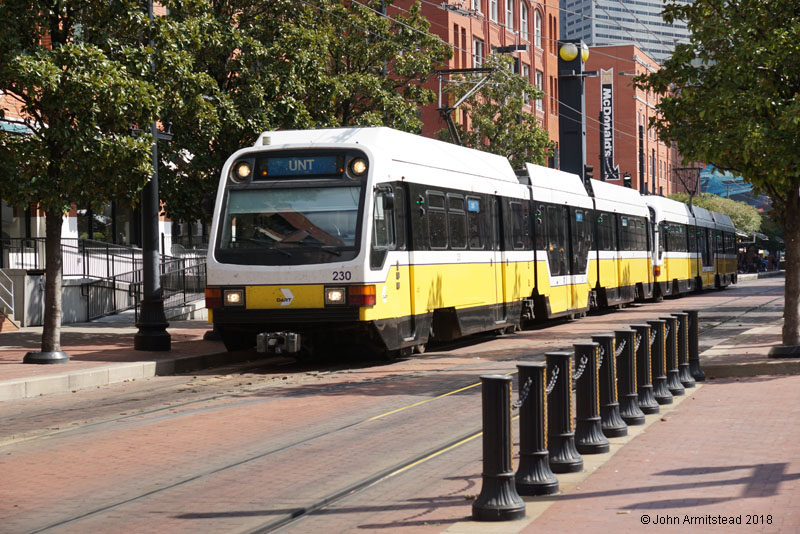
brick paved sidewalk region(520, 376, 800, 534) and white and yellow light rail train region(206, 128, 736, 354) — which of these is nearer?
brick paved sidewalk region(520, 376, 800, 534)

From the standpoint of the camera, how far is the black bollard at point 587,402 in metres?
9.20

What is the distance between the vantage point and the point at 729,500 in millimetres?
7375

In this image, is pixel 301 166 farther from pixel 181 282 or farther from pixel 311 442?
pixel 181 282

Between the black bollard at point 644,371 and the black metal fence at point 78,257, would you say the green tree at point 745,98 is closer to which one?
the black bollard at point 644,371

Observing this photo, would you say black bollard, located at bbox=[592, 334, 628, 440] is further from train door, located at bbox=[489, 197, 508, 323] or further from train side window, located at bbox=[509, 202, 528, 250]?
train side window, located at bbox=[509, 202, 528, 250]

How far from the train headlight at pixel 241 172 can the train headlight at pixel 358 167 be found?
5.26ft

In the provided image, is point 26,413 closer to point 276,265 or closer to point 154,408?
point 154,408

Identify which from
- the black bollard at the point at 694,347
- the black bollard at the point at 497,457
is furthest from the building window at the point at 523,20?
the black bollard at the point at 497,457

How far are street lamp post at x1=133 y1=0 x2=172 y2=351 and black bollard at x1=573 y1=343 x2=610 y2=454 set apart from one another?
12408mm

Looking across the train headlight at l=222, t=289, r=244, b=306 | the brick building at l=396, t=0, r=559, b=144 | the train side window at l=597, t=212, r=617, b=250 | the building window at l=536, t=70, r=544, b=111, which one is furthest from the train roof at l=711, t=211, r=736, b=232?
the train headlight at l=222, t=289, r=244, b=306

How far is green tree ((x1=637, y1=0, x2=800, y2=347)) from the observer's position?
1570 centimetres

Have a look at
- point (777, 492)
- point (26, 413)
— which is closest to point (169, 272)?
point (26, 413)

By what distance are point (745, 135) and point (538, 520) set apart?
9967 mm

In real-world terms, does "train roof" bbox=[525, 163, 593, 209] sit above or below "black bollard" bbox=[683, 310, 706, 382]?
above
